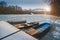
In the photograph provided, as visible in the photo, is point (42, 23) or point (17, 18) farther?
point (42, 23)

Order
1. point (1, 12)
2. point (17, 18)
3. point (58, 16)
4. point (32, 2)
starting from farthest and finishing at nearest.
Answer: point (58, 16)
point (32, 2)
point (17, 18)
point (1, 12)

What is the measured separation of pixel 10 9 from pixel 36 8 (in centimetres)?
42

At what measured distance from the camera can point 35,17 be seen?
5.21 feet

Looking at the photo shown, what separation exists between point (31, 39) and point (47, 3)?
135cm

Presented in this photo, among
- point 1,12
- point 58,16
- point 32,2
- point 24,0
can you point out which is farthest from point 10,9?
point 58,16

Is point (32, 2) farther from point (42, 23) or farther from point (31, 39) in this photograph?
point (31, 39)

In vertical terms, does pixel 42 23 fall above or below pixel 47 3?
below

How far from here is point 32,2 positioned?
1.61 m

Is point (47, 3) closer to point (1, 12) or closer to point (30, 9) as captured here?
point (30, 9)

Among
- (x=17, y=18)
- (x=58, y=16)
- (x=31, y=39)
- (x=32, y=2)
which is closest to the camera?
(x=31, y=39)

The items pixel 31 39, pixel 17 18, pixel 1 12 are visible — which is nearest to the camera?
pixel 31 39

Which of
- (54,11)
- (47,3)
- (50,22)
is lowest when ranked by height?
(50,22)

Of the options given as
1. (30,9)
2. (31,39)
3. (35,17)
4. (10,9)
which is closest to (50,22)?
(35,17)

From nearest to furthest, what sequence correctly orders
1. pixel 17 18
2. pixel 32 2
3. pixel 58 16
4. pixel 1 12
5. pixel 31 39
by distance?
pixel 31 39, pixel 1 12, pixel 17 18, pixel 32 2, pixel 58 16
